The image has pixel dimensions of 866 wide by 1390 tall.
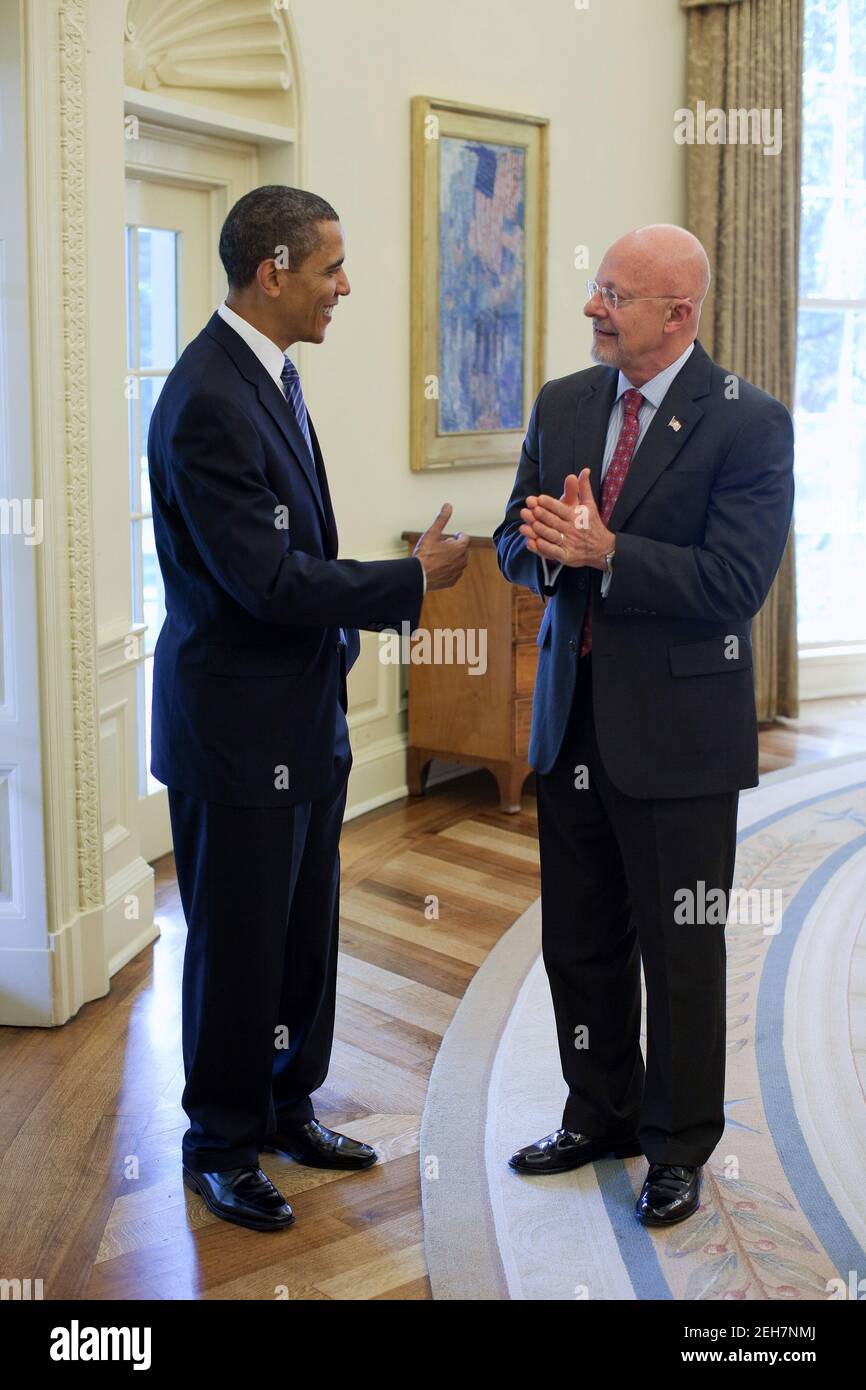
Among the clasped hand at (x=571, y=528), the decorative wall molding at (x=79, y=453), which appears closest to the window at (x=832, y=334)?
the decorative wall molding at (x=79, y=453)

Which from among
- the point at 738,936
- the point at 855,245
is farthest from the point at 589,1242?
the point at 855,245

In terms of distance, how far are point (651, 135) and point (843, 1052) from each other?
15.3ft

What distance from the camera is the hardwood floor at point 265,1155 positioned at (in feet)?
8.16

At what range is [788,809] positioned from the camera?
5.49m

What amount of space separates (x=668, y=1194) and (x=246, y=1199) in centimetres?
78

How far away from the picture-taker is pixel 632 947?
9.12 ft

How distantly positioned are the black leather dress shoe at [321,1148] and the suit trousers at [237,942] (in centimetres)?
18

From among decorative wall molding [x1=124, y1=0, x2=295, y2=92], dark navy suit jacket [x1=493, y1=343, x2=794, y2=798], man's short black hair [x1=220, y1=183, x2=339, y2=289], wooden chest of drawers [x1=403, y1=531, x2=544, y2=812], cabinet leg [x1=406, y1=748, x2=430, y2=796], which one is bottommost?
cabinet leg [x1=406, y1=748, x2=430, y2=796]

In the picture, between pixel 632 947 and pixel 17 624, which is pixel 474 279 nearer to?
pixel 17 624

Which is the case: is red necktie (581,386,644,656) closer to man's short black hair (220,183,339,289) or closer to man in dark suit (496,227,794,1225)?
man in dark suit (496,227,794,1225)

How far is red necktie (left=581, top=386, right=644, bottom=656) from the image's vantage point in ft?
8.28

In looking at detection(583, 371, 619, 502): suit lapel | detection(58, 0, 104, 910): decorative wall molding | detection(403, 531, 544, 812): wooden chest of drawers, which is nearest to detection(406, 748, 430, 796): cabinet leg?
detection(403, 531, 544, 812): wooden chest of drawers

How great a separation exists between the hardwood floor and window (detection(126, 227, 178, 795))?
81 centimetres
